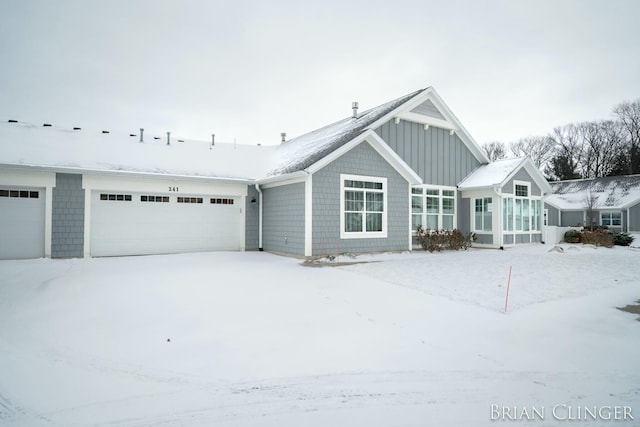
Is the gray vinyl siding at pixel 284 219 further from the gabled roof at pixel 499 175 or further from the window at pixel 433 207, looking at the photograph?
the gabled roof at pixel 499 175

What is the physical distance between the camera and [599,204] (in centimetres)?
2817

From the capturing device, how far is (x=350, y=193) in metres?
12.7

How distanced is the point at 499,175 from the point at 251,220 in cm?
1093

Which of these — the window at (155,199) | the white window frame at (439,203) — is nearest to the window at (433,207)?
the white window frame at (439,203)

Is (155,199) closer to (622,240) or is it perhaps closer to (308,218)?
(308,218)

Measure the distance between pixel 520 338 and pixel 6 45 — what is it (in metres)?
17.4

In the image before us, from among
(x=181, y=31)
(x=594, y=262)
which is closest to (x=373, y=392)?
(x=594, y=262)

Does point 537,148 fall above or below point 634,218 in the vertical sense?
above

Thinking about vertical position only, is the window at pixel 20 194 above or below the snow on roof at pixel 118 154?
below

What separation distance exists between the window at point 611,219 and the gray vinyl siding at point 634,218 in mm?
747

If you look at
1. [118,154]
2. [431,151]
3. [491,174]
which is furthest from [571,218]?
[118,154]

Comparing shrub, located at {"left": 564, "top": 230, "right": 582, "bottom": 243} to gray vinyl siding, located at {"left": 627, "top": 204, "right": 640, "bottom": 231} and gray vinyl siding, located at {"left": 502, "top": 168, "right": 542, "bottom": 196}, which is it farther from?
gray vinyl siding, located at {"left": 627, "top": 204, "right": 640, "bottom": 231}

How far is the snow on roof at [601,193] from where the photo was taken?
89.6 ft

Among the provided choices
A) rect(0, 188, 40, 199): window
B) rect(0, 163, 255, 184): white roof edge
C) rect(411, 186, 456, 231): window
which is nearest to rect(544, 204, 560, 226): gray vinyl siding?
rect(411, 186, 456, 231): window
